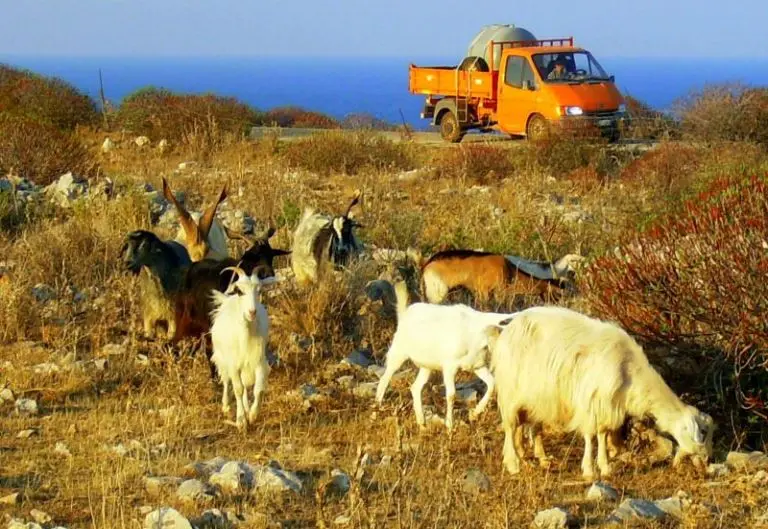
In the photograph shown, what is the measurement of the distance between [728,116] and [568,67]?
4.28 m

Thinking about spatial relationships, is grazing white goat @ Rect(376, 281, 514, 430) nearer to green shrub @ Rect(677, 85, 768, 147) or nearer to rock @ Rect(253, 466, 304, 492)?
rock @ Rect(253, 466, 304, 492)

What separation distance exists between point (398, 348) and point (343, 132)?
15.4 m

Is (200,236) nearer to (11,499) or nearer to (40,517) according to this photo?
(11,499)

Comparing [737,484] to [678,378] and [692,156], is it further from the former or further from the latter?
[692,156]

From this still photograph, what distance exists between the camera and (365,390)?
27.1 feet

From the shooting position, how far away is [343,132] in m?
22.8

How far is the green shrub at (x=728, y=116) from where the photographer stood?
22.6 metres

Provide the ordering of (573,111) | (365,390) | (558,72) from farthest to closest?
(558,72)
(573,111)
(365,390)

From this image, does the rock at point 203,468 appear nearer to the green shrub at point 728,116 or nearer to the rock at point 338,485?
the rock at point 338,485

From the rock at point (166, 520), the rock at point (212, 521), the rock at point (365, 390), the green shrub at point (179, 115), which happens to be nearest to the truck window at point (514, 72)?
the green shrub at point (179, 115)

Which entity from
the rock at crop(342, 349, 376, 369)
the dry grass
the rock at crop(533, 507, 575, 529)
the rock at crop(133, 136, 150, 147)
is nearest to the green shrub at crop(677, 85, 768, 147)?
the dry grass

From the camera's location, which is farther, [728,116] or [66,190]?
[728,116]

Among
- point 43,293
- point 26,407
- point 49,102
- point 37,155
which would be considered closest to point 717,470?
point 26,407

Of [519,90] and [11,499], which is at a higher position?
[519,90]
